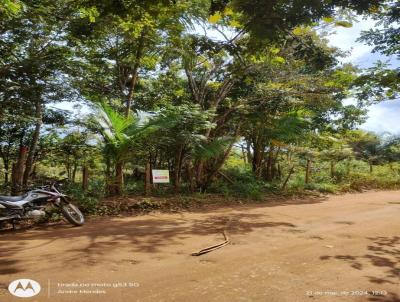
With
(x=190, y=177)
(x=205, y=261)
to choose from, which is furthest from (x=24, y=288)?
(x=190, y=177)

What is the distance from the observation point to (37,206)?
244 inches

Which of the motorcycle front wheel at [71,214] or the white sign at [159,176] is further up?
the white sign at [159,176]

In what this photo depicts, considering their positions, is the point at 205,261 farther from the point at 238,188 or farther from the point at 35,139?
the point at 35,139

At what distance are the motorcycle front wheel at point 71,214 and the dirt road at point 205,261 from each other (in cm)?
14

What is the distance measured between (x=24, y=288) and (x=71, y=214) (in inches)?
123

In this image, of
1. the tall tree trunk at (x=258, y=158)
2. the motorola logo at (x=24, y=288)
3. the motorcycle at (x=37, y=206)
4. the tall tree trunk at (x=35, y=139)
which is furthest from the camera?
the tall tree trunk at (x=258, y=158)

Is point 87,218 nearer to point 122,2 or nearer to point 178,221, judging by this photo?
point 178,221

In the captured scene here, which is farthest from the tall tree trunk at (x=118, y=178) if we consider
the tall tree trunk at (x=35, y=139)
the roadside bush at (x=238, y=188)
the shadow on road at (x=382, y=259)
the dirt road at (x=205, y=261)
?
the shadow on road at (x=382, y=259)

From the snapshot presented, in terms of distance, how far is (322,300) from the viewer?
11.4ft

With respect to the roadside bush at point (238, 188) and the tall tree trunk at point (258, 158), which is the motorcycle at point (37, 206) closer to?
the roadside bush at point (238, 188)

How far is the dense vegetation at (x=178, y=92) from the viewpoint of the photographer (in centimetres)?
675

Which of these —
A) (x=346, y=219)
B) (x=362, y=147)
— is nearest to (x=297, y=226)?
(x=346, y=219)

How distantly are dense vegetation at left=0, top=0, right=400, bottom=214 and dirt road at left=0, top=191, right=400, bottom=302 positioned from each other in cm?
201

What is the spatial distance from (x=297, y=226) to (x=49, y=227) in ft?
14.5
